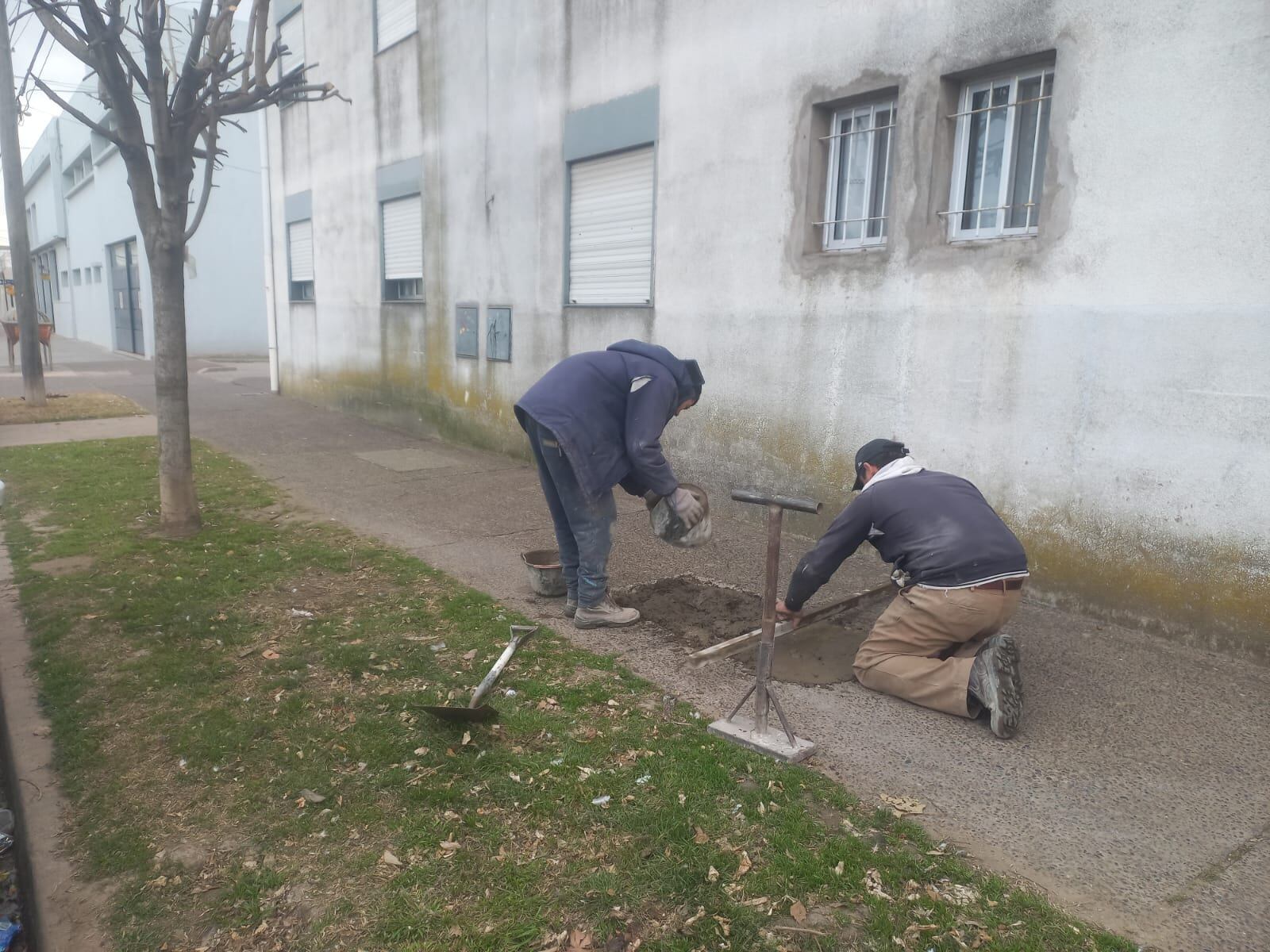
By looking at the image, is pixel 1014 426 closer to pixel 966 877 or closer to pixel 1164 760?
pixel 1164 760

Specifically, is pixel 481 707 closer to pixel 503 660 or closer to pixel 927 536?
pixel 503 660

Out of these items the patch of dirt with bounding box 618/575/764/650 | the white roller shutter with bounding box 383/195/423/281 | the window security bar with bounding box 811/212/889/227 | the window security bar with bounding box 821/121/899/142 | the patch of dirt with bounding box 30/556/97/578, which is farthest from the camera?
the white roller shutter with bounding box 383/195/423/281

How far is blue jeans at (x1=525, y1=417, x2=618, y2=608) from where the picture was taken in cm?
466

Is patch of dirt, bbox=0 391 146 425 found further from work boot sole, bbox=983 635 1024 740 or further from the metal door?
work boot sole, bbox=983 635 1024 740

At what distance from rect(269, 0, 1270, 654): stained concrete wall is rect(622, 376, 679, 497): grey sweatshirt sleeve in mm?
2213

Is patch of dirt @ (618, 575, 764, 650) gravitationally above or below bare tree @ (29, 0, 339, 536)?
below

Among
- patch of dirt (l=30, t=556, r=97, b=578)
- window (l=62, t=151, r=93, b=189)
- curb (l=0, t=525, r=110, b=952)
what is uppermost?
window (l=62, t=151, r=93, b=189)

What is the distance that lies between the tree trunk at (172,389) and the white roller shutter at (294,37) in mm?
8851

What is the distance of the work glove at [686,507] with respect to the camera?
447 centimetres

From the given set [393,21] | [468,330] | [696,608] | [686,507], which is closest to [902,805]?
[686,507]

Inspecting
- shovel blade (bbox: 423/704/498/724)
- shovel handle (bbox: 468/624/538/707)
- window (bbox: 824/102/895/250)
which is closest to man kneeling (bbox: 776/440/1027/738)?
shovel handle (bbox: 468/624/538/707)

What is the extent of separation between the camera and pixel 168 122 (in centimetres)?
623

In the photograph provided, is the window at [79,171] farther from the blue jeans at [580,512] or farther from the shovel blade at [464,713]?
the shovel blade at [464,713]

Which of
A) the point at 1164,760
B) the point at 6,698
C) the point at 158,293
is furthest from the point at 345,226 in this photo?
the point at 1164,760
